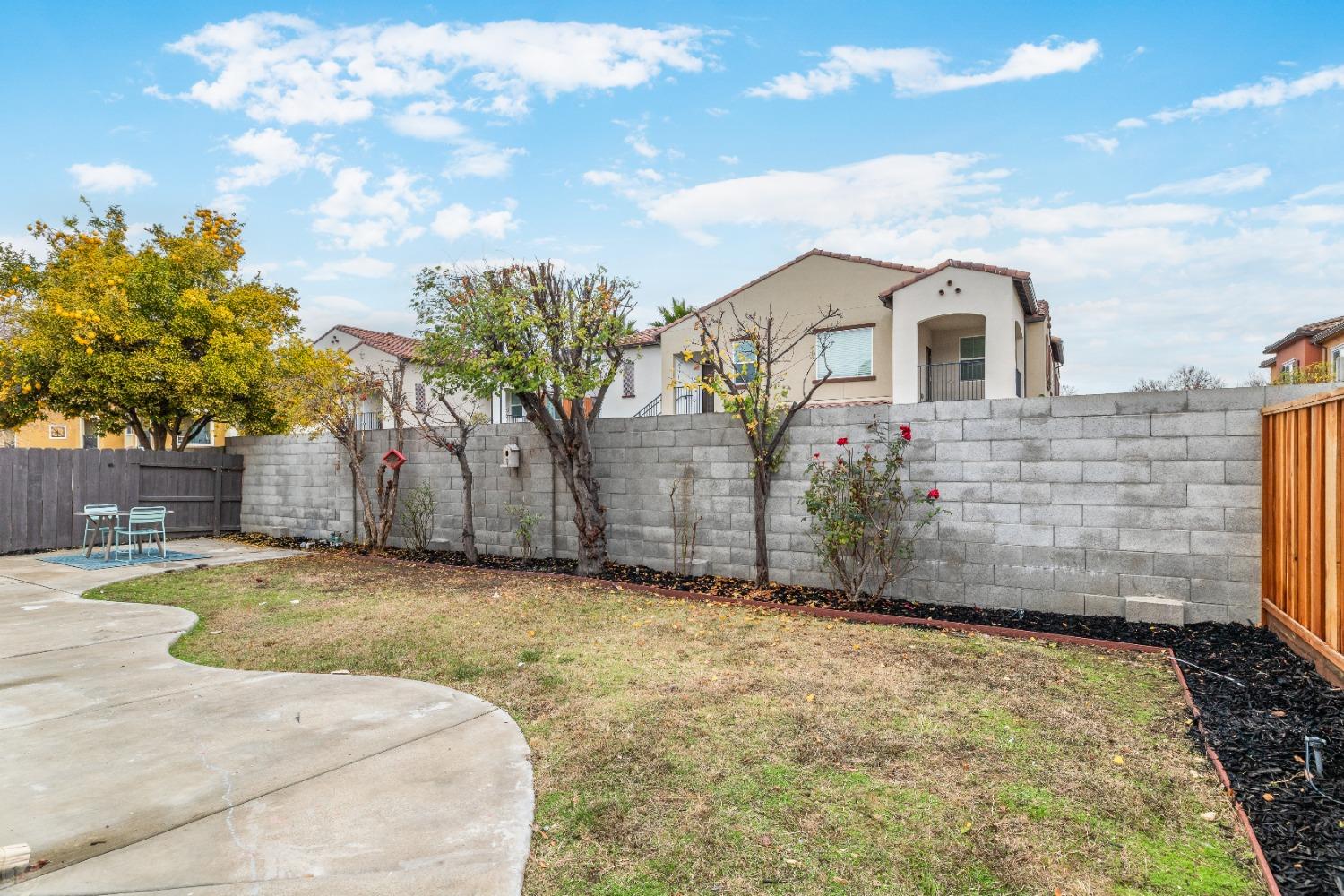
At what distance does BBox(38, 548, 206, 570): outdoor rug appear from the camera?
30.1ft

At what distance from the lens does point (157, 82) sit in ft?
28.9

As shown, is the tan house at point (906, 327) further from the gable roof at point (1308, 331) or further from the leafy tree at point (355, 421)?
the gable roof at point (1308, 331)

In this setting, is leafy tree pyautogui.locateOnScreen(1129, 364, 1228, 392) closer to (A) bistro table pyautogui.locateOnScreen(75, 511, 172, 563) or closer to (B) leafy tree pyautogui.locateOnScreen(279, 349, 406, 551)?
(B) leafy tree pyautogui.locateOnScreen(279, 349, 406, 551)

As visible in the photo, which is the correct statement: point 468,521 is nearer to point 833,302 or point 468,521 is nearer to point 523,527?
point 523,527

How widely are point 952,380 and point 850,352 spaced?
2427mm

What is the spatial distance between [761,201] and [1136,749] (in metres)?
10.3

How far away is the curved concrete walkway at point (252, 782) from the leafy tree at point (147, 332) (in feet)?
32.8

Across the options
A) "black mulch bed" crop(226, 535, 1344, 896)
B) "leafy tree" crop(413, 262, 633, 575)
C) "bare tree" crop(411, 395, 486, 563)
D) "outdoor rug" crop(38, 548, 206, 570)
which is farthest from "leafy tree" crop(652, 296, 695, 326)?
"black mulch bed" crop(226, 535, 1344, 896)

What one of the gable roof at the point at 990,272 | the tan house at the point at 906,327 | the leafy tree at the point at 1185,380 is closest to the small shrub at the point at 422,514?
the tan house at the point at 906,327

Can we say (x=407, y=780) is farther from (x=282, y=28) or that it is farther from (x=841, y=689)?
(x=282, y=28)

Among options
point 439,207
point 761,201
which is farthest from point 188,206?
point 761,201

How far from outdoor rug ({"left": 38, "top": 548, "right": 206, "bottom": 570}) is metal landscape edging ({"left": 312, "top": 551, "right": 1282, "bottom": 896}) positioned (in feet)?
13.7

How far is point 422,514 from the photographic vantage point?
10188 mm

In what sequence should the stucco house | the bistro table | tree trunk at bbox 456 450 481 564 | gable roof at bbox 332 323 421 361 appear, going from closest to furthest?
tree trunk at bbox 456 450 481 564, the bistro table, the stucco house, gable roof at bbox 332 323 421 361
